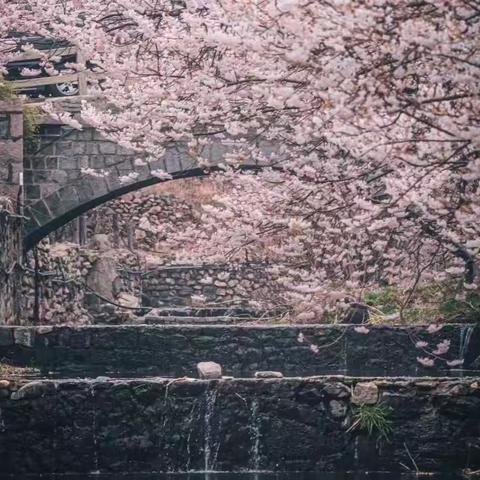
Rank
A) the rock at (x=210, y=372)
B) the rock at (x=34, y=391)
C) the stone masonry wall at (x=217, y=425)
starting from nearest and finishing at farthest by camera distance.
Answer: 1. the stone masonry wall at (x=217, y=425)
2. the rock at (x=34, y=391)
3. the rock at (x=210, y=372)

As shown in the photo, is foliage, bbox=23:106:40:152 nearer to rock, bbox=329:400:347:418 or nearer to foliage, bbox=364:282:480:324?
foliage, bbox=364:282:480:324

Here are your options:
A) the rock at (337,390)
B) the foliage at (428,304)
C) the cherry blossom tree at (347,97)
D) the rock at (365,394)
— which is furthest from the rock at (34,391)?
the foliage at (428,304)

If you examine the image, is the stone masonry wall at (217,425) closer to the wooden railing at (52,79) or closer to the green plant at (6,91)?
the green plant at (6,91)

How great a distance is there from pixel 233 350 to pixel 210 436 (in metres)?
4.96

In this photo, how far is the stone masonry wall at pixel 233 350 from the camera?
13.1m

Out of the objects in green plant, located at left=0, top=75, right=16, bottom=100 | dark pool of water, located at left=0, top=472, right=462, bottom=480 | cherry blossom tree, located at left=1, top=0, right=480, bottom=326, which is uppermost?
green plant, located at left=0, top=75, right=16, bottom=100

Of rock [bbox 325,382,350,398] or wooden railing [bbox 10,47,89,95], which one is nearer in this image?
rock [bbox 325,382,350,398]

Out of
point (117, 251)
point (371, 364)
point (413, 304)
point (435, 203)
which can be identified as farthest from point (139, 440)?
point (117, 251)

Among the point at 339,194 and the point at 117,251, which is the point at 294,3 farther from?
the point at 117,251

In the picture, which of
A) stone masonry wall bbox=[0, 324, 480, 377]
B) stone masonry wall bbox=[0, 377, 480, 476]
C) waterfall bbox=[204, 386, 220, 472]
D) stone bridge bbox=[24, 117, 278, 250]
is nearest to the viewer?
stone masonry wall bbox=[0, 377, 480, 476]

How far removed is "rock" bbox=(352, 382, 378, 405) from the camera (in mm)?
8125

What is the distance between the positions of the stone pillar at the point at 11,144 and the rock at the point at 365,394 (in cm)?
887

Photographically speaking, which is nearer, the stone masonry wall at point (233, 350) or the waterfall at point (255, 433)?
the waterfall at point (255, 433)

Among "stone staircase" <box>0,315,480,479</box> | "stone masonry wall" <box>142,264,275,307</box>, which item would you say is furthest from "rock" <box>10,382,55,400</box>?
"stone masonry wall" <box>142,264,275,307</box>
